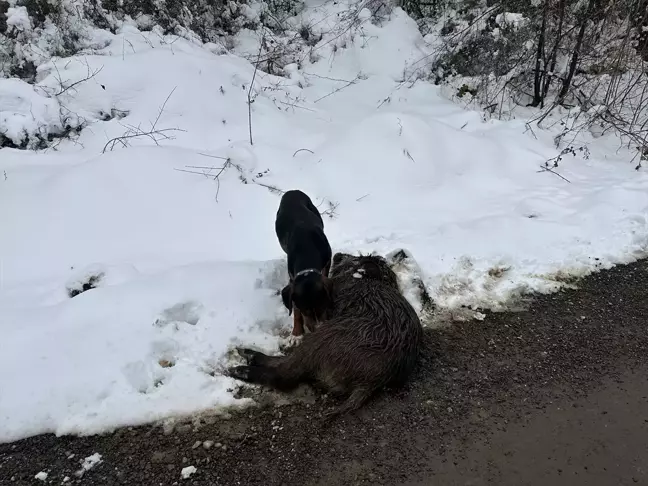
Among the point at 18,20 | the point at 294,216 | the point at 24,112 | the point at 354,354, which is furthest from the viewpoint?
the point at 18,20

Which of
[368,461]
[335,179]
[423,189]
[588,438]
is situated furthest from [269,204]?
[588,438]

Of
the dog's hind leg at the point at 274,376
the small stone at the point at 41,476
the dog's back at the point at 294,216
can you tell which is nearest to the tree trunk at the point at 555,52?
the dog's back at the point at 294,216

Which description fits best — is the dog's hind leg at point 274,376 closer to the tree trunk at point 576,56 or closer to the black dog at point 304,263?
the black dog at point 304,263

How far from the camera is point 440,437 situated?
3.47m

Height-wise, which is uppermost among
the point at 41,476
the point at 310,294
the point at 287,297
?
the point at 310,294

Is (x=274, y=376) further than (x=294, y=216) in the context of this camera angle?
No

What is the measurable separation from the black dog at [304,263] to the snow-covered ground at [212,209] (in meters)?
0.34

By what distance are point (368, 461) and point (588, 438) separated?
146 centimetres

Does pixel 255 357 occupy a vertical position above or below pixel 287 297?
below

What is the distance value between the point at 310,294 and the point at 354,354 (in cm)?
56

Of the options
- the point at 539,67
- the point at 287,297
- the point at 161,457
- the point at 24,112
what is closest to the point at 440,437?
the point at 287,297

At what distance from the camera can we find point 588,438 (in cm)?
345

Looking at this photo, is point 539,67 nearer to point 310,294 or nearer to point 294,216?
point 294,216

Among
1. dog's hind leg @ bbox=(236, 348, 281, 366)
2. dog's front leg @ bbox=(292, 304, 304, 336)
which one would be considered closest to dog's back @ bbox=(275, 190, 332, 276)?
dog's front leg @ bbox=(292, 304, 304, 336)
